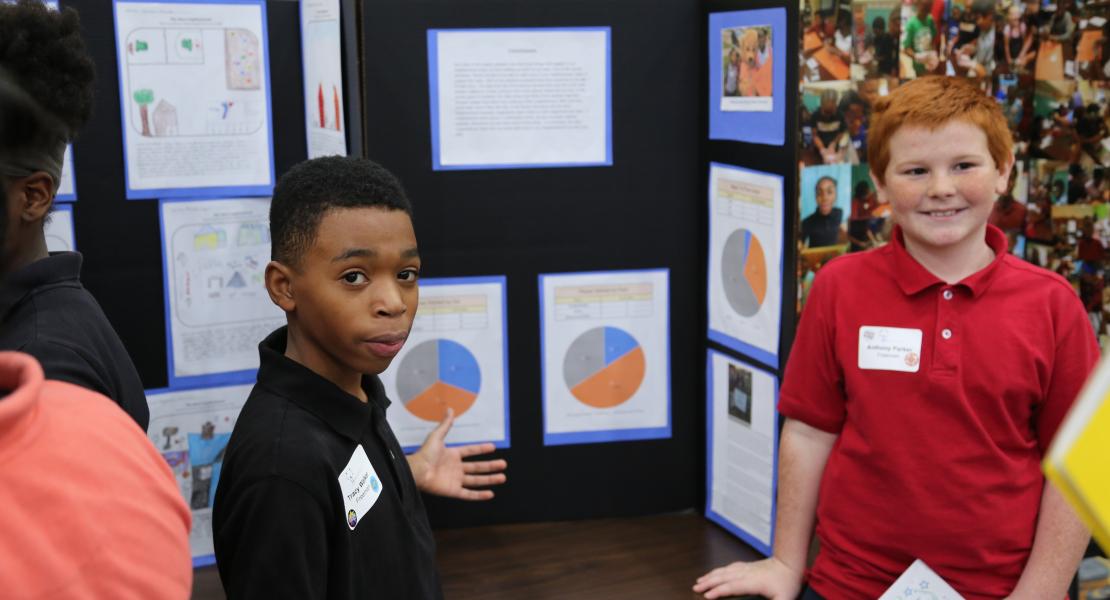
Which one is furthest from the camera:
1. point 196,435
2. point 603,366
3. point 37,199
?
point 603,366

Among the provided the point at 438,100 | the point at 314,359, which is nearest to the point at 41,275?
the point at 314,359

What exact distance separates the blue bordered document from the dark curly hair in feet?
2.68

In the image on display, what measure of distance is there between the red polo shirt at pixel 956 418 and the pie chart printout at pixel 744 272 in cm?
36

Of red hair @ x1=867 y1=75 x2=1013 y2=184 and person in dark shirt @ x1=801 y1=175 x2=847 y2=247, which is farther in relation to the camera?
person in dark shirt @ x1=801 y1=175 x2=847 y2=247

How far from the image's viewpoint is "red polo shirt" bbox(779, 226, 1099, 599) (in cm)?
137

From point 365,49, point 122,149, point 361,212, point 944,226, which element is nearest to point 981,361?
point 944,226

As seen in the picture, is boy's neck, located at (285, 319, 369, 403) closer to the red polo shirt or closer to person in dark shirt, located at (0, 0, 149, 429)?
person in dark shirt, located at (0, 0, 149, 429)

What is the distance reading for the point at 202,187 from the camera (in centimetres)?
190

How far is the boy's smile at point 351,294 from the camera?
120cm

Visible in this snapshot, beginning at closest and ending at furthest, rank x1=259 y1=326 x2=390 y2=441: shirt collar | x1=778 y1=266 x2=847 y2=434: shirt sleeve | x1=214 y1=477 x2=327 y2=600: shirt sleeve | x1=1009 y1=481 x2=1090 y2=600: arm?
x1=214 y1=477 x2=327 y2=600: shirt sleeve, x1=259 y1=326 x2=390 y2=441: shirt collar, x1=1009 y1=481 x2=1090 y2=600: arm, x1=778 y1=266 x2=847 y2=434: shirt sleeve

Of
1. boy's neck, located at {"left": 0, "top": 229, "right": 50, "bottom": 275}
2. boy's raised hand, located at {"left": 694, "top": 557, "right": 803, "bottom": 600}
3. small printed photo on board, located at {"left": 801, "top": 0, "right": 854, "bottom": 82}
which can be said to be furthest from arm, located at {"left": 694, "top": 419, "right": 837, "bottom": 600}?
boy's neck, located at {"left": 0, "top": 229, "right": 50, "bottom": 275}

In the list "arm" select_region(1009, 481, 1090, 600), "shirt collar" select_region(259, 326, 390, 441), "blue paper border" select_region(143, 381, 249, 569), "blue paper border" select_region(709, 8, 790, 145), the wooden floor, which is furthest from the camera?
"blue paper border" select_region(143, 381, 249, 569)

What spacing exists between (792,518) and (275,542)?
2.65 feet

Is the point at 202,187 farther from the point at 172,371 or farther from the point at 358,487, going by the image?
the point at 358,487
